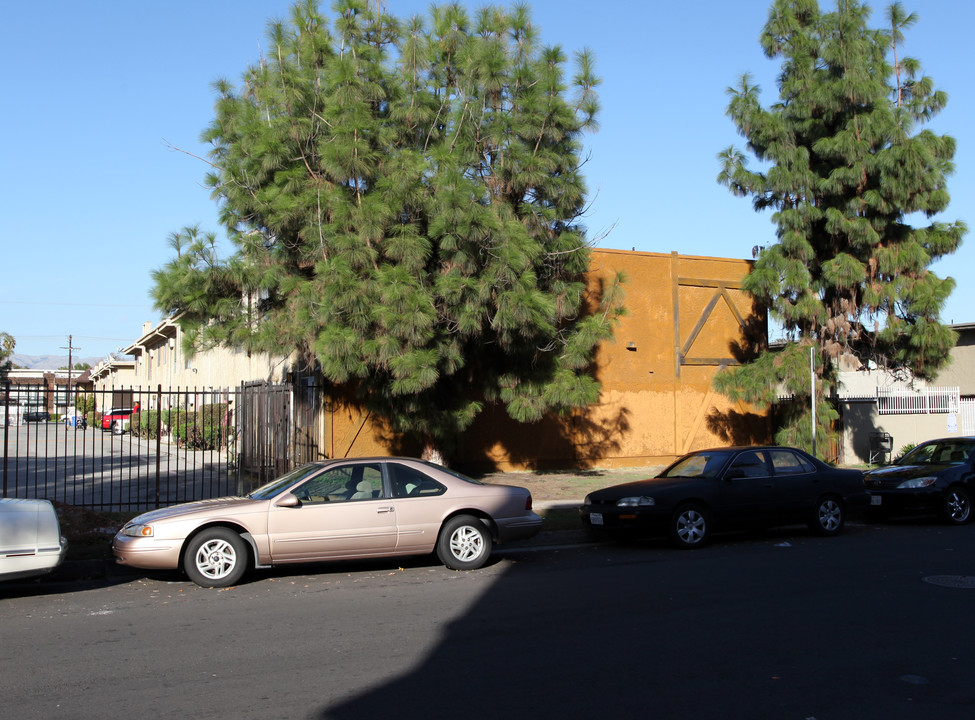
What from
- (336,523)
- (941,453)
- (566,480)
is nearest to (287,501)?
(336,523)

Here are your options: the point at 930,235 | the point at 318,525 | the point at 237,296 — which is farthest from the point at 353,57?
the point at 930,235

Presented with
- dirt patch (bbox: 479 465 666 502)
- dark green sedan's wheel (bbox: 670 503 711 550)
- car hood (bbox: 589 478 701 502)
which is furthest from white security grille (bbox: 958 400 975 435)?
dark green sedan's wheel (bbox: 670 503 711 550)

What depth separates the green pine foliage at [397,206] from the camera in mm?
12750

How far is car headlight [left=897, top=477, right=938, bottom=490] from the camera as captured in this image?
1330 centimetres

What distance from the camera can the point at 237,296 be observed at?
14500 mm

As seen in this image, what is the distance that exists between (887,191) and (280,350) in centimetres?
1392

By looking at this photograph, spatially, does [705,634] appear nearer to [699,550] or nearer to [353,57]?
[699,550]

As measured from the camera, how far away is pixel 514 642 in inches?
258

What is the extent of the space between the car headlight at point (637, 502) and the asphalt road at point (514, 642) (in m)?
1.12

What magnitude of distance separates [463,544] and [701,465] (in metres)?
4.14

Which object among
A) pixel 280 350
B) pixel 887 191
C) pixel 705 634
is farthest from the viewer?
pixel 887 191

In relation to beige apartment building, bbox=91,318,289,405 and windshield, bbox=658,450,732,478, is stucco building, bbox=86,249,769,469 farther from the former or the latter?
windshield, bbox=658,450,732,478

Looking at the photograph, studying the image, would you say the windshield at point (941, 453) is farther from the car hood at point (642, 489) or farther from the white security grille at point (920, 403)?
the white security grille at point (920, 403)

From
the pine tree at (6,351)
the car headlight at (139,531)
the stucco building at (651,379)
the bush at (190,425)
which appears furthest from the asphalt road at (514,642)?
the pine tree at (6,351)
